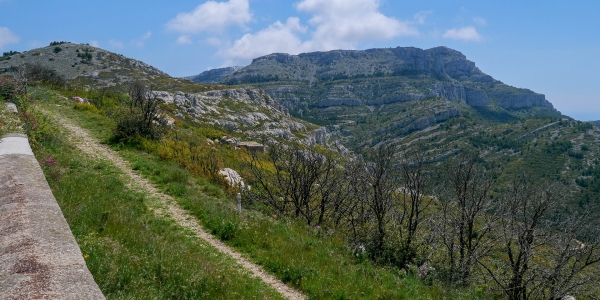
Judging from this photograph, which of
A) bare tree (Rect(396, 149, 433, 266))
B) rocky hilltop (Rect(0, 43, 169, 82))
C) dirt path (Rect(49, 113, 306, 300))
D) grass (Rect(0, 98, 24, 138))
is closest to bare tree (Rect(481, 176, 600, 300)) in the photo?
bare tree (Rect(396, 149, 433, 266))

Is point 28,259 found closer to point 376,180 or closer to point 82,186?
point 82,186

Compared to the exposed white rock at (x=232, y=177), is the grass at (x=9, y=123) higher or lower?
higher

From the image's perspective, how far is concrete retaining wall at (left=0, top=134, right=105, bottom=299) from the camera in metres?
3.34

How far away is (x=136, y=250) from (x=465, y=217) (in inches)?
499

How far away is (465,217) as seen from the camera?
13812 mm

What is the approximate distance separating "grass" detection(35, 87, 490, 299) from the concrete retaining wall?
3.60 feet

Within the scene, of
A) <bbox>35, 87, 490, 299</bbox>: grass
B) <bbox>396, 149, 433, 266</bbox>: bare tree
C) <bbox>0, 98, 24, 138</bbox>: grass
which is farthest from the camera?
<bbox>396, 149, 433, 266</bbox>: bare tree

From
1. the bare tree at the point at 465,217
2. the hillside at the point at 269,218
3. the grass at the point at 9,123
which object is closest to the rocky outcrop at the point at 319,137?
the hillside at the point at 269,218

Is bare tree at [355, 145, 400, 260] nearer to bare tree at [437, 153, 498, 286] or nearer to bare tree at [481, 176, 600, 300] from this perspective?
bare tree at [437, 153, 498, 286]

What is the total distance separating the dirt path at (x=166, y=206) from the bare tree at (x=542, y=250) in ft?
29.0

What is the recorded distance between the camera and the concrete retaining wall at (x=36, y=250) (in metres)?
3.34

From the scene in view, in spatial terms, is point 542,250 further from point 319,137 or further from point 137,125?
point 319,137

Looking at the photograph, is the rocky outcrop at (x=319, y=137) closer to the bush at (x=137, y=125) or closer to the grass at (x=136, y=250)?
the bush at (x=137, y=125)

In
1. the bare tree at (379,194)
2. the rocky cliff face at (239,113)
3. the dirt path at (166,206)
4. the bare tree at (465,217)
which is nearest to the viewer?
the dirt path at (166,206)
